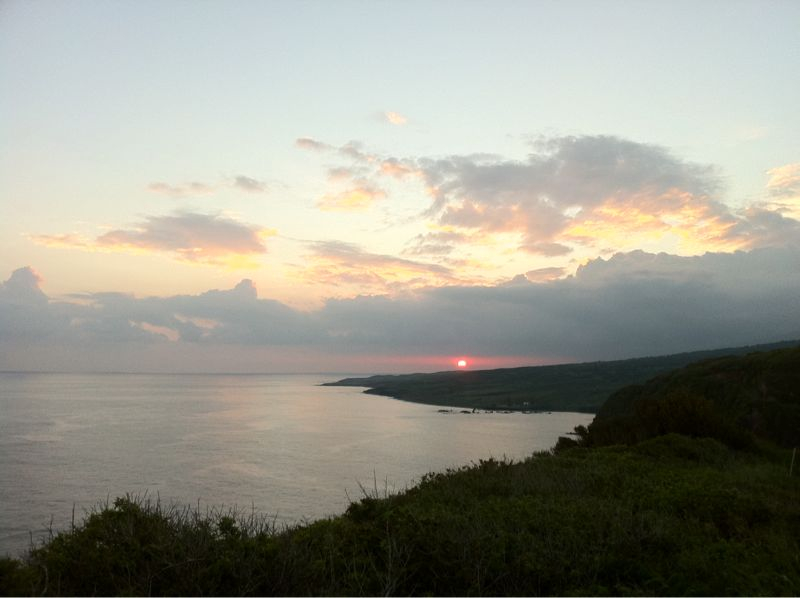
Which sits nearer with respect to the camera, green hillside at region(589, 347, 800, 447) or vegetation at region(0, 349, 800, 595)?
vegetation at region(0, 349, 800, 595)

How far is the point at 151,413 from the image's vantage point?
106688 millimetres

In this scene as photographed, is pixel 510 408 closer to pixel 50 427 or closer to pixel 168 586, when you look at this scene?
pixel 50 427

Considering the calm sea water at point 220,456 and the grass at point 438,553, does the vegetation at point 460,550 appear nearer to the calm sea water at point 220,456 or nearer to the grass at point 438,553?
→ the grass at point 438,553

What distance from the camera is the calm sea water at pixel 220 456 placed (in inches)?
1427

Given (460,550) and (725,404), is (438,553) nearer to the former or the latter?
(460,550)

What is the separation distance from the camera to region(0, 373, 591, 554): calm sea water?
3625 centimetres

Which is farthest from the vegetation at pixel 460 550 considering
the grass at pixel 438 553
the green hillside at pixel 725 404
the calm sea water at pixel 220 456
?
the green hillside at pixel 725 404

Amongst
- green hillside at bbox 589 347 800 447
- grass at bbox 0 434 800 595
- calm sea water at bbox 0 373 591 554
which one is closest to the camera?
grass at bbox 0 434 800 595

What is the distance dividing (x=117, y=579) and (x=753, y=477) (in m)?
17.3

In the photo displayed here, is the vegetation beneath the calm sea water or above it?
above

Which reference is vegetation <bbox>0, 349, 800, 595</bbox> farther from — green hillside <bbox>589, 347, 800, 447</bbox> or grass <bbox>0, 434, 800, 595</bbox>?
green hillside <bbox>589, 347, 800, 447</bbox>

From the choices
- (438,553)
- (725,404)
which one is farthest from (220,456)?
(438,553)

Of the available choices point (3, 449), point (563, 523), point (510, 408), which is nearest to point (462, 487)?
point (563, 523)

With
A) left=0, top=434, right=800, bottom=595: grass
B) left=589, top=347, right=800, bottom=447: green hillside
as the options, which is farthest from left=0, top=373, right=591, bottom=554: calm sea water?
left=589, top=347, right=800, bottom=447: green hillside
